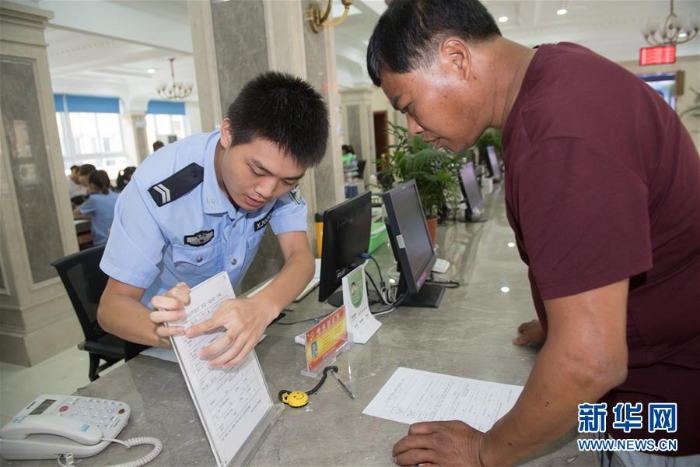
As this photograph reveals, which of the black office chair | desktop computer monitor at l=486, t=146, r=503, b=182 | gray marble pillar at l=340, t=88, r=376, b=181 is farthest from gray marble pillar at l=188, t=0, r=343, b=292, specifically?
gray marble pillar at l=340, t=88, r=376, b=181

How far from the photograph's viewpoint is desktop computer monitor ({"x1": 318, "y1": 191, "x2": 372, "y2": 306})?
4.74ft

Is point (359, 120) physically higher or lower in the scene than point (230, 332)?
higher

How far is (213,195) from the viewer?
1216 mm

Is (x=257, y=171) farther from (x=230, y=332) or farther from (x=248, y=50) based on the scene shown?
(x=248, y=50)

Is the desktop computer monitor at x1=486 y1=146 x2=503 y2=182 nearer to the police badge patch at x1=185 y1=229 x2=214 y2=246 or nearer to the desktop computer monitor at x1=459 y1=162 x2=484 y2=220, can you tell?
the desktop computer monitor at x1=459 y1=162 x2=484 y2=220

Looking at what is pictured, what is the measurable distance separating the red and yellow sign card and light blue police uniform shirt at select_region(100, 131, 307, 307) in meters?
0.34

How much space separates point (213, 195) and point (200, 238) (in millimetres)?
131

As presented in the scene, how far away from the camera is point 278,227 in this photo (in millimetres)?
1436

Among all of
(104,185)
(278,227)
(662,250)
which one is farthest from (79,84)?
(662,250)

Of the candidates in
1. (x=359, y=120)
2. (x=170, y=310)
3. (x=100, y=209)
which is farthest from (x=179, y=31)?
(x=170, y=310)

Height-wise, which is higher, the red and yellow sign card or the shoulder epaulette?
the shoulder epaulette

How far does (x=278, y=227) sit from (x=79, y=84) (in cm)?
1152

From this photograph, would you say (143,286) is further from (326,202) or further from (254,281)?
(326,202)

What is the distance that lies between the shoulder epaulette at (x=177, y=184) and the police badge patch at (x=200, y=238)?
13 cm
